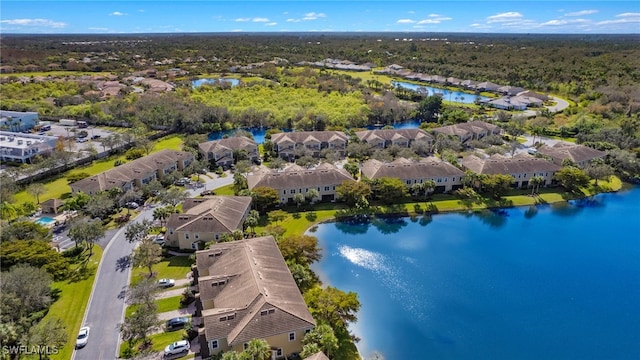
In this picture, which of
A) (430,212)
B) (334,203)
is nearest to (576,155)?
(430,212)

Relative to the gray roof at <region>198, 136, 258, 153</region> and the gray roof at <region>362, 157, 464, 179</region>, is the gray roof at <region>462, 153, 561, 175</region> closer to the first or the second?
the gray roof at <region>362, 157, 464, 179</region>

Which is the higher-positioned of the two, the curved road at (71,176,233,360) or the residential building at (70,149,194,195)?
the residential building at (70,149,194,195)

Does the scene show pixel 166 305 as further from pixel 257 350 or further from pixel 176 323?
pixel 257 350

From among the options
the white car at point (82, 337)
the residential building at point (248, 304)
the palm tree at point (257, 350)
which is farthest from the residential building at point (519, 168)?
the white car at point (82, 337)

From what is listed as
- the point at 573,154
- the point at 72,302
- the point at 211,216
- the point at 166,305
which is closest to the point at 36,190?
the point at 72,302

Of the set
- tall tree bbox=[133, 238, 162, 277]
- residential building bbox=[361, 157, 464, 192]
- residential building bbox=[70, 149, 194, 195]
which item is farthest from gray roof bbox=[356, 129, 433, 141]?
tall tree bbox=[133, 238, 162, 277]
